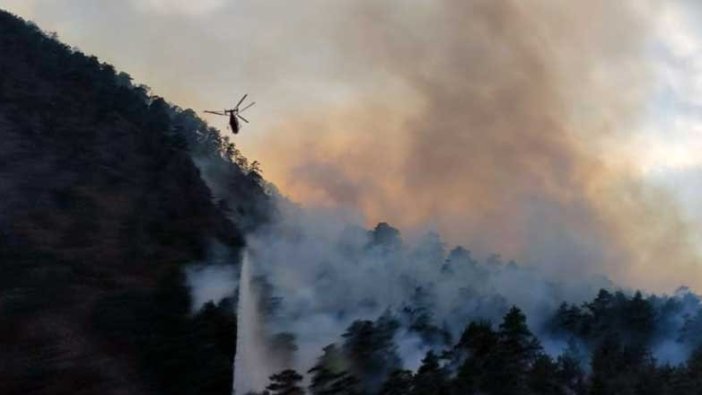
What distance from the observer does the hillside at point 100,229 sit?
5684 centimetres

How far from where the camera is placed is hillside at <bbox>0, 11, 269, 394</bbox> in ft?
186

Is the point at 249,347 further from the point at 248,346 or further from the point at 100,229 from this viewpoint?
the point at 100,229

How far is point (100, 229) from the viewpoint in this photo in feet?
254

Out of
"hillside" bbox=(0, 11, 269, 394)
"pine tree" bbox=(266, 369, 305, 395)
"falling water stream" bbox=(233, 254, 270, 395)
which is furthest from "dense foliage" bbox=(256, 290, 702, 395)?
"hillside" bbox=(0, 11, 269, 394)

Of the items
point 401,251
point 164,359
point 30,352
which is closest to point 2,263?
point 30,352

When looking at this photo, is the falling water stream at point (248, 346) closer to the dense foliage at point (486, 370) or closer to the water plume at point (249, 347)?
the water plume at point (249, 347)

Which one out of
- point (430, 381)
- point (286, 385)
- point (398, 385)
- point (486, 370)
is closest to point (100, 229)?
point (286, 385)

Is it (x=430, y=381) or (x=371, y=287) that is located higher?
(x=371, y=287)

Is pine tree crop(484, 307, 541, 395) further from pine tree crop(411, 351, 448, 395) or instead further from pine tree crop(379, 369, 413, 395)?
pine tree crop(379, 369, 413, 395)

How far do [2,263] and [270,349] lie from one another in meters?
22.5

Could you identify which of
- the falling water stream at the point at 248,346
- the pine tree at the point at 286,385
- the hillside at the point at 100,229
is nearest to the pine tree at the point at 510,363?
the pine tree at the point at 286,385

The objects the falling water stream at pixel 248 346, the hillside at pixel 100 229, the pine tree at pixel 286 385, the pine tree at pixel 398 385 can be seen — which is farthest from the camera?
the falling water stream at pixel 248 346

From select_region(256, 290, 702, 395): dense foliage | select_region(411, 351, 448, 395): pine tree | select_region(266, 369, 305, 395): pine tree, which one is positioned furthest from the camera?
select_region(256, 290, 702, 395): dense foliage

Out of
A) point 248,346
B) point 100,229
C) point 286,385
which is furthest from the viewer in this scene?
point 100,229
